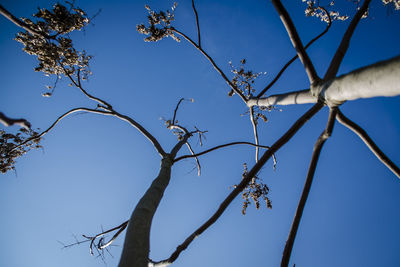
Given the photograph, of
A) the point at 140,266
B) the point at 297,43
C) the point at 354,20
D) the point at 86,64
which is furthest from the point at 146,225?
the point at 86,64

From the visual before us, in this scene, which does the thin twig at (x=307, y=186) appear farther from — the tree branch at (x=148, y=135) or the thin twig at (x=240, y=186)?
the tree branch at (x=148, y=135)

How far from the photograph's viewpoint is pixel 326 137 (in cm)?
215

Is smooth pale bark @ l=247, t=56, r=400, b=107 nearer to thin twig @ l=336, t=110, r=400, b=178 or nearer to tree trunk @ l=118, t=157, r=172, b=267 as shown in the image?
thin twig @ l=336, t=110, r=400, b=178

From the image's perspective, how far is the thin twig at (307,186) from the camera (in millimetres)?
2049

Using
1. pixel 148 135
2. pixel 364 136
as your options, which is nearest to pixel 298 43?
pixel 364 136

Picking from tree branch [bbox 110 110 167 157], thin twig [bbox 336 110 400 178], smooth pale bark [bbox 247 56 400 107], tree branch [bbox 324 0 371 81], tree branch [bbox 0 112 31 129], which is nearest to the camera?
tree branch [bbox 0 112 31 129]

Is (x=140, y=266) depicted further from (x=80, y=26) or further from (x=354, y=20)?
Result: (x=80, y=26)

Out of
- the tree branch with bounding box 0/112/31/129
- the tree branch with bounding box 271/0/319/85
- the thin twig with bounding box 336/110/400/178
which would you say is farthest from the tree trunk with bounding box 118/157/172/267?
the thin twig with bounding box 336/110/400/178

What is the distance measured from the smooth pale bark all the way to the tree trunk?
2.08 metres

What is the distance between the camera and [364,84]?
134 centimetres

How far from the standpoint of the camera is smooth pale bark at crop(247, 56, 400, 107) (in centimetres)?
114

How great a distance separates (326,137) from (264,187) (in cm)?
285

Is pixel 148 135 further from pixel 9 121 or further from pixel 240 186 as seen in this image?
pixel 9 121

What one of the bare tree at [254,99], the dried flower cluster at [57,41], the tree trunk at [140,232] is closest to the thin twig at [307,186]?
the bare tree at [254,99]
